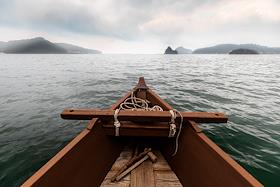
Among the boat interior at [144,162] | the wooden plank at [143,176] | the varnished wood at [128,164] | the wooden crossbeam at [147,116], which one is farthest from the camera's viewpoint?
the varnished wood at [128,164]

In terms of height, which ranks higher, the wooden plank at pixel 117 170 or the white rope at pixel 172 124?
the white rope at pixel 172 124

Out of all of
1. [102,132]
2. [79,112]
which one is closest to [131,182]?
[102,132]

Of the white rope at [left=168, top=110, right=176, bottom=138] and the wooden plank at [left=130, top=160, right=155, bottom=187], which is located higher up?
the white rope at [left=168, top=110, right=176, bottom=138]

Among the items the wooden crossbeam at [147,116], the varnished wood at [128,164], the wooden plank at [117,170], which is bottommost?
the wooden plank at [117,170]

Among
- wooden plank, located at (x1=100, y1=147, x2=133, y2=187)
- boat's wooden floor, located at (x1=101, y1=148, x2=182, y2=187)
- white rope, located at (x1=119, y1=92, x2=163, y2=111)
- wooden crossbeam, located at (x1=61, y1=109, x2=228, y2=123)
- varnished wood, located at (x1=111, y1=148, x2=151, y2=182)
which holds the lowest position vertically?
wooden plank, located at (x1=100, y1=147, x2=133, y2=187)

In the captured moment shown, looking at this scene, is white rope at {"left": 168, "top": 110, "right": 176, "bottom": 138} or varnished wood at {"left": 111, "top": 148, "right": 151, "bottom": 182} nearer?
white rope at {"left": 168, "top": 110, "right": 176, "bottom": 138}

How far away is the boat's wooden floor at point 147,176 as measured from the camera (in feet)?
9.92

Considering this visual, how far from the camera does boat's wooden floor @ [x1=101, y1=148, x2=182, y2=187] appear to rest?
9.92 ft

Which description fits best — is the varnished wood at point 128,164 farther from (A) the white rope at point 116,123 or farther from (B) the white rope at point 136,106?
(B) the white rope at point 136,106

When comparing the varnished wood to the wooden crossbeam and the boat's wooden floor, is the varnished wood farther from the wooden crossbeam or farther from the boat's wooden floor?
the wooden crossbeam

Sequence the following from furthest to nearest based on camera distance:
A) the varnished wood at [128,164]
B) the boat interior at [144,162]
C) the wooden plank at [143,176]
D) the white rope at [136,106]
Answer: the white rope at [136,106] < the varnished wood at [128,164] < the wooden plank at [143,176] < the boat interior at [144,162]

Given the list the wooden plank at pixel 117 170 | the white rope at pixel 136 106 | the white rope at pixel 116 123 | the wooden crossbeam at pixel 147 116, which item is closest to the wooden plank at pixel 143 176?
the wooden plank at pixel 117 170

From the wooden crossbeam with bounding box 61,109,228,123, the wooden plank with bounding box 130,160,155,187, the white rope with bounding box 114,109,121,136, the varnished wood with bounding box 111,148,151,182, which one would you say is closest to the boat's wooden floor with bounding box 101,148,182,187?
the wooden plank with bounding box 130,160,155,187

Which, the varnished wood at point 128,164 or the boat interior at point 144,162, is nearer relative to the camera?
the boat interior at point 144,162
